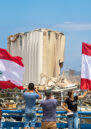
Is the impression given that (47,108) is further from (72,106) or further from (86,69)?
(86,69)

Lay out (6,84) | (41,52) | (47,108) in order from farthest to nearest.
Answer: (41,52) < (6,84) < (47,108)

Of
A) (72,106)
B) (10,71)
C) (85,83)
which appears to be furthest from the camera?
(10,71)

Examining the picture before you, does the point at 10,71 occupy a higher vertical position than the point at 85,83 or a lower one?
higher

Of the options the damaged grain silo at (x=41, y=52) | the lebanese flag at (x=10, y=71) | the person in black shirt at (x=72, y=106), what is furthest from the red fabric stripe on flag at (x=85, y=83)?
the damaged grain silo at (x=41, y=52)

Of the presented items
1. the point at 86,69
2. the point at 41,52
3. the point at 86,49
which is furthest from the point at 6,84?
the point at 41,52

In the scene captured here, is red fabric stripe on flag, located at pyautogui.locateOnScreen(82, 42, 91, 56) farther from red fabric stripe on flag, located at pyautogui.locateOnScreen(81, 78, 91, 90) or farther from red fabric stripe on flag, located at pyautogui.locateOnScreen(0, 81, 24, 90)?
red fabric stripe on flag, located at pyautogui.locateOnScreen(0, 81, 24, 90)

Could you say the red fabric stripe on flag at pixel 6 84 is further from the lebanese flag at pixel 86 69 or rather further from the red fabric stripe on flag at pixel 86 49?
the red fabric stripe on flag at pixel 86 49

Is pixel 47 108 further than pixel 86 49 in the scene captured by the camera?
No
